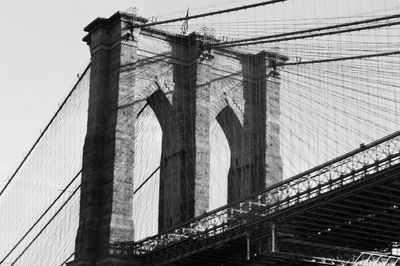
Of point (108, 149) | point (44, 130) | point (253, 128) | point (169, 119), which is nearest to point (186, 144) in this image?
point (169, 119)

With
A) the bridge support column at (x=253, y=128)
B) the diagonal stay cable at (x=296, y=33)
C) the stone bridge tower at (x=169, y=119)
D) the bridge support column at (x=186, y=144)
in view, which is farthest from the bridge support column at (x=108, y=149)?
the bridge support column at (x=253, y=128)

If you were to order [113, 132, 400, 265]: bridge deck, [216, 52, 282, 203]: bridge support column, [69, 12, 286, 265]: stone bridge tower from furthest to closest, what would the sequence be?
[216, 52, 282, 203]: bridge support column, [69, 12, 286, 265]: stone bridge tower, [113, 132, 400, 265]: bridge deck

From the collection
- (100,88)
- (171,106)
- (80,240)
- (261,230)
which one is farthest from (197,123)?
(261,230)

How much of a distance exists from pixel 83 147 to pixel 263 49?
12.3m

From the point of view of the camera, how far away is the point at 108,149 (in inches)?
2160

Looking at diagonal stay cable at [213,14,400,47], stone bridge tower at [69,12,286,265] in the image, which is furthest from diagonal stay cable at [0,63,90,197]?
diagonal stay cable at [213,14,400,47]

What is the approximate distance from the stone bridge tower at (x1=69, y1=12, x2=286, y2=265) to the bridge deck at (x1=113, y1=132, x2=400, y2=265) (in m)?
4.80

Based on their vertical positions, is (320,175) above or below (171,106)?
below

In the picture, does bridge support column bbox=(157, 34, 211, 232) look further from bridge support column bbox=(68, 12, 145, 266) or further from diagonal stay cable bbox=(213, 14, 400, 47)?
bridge support column bbox=(68, 12, 145, 266)

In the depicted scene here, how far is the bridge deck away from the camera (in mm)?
39781

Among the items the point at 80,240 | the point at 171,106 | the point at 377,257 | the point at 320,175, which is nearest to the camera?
the point at 320,175

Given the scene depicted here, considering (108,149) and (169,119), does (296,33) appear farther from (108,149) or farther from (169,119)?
(108,149)

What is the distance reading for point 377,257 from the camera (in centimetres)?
4731

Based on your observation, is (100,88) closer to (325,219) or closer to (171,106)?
(171,106)
